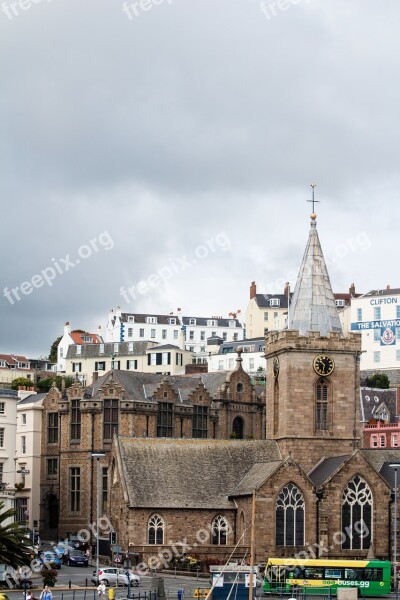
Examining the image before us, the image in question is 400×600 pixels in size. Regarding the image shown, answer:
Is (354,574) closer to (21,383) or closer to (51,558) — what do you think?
(51,558)

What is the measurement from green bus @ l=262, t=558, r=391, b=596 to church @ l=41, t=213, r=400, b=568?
135 inches

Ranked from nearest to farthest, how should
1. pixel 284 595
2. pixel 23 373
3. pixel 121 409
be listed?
pixel 284 595 < pixel 121 409 < pixel 23 373

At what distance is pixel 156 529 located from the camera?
3378 inches

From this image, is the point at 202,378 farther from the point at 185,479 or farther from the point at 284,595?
the point at 284,595

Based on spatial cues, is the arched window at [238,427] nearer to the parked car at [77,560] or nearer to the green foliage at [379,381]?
the parked car at [77,560]

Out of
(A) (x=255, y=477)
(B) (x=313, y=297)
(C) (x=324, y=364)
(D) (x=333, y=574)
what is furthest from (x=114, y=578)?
(B) (x=313, y=297)

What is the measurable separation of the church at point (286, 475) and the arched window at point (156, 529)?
0.06 meters

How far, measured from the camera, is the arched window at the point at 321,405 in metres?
89.7

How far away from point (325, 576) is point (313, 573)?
0.64m

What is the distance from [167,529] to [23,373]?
4419 inches

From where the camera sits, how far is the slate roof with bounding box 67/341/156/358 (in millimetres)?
186500

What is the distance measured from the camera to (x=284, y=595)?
73.3 m

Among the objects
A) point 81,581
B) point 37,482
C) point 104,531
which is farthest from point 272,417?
point 37,482

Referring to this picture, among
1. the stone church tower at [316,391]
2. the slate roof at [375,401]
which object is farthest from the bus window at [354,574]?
the slate roof at [375,401]
